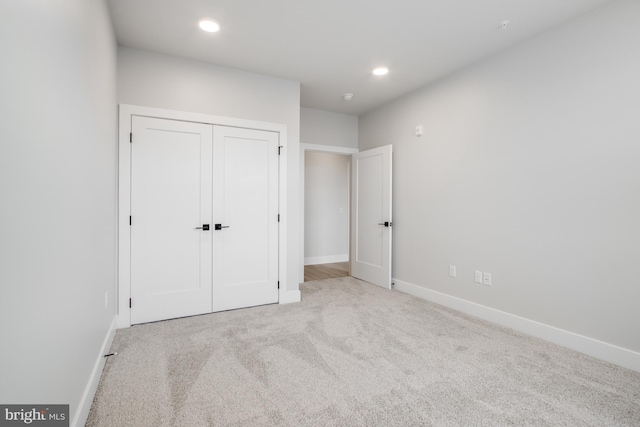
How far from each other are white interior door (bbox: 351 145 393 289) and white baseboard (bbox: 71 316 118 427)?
10.7ft

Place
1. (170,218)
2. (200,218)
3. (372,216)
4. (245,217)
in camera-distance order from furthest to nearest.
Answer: (372,216) < (245,217) < (200,218) < (170,218)

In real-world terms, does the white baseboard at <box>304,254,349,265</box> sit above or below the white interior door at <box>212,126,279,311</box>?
below

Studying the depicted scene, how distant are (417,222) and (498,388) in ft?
7.60

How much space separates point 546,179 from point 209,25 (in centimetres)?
326

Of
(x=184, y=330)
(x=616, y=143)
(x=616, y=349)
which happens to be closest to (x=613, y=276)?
(x=616, y=349)

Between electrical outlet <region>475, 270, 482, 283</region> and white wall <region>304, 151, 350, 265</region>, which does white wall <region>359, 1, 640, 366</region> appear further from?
white wall <region>304, 151, 350, 265</region>

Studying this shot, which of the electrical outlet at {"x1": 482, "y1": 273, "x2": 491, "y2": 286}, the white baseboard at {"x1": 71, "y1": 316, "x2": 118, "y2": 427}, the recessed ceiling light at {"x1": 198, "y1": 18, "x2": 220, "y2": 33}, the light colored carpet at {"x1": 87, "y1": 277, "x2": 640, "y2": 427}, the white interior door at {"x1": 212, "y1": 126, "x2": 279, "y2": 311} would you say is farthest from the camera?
the white interior door at {"x1": 212, "y1": 126, "x2": 279, "y2": 311}

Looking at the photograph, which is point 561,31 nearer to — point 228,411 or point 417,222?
point 417,222

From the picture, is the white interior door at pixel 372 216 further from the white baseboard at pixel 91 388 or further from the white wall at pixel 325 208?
the white baseboard at pixel 91 388

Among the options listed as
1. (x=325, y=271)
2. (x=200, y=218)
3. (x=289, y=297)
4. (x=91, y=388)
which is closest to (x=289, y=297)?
(x=289, y=297)

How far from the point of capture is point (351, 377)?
6.59ft

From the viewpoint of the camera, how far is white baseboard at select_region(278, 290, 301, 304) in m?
3.62

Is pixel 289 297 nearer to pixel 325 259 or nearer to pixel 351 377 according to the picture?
pixel 351 377

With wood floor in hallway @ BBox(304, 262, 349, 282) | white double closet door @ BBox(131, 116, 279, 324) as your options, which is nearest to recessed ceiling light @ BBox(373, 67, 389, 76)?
white double closet door @ BBox(131, 116, 279, 324)
